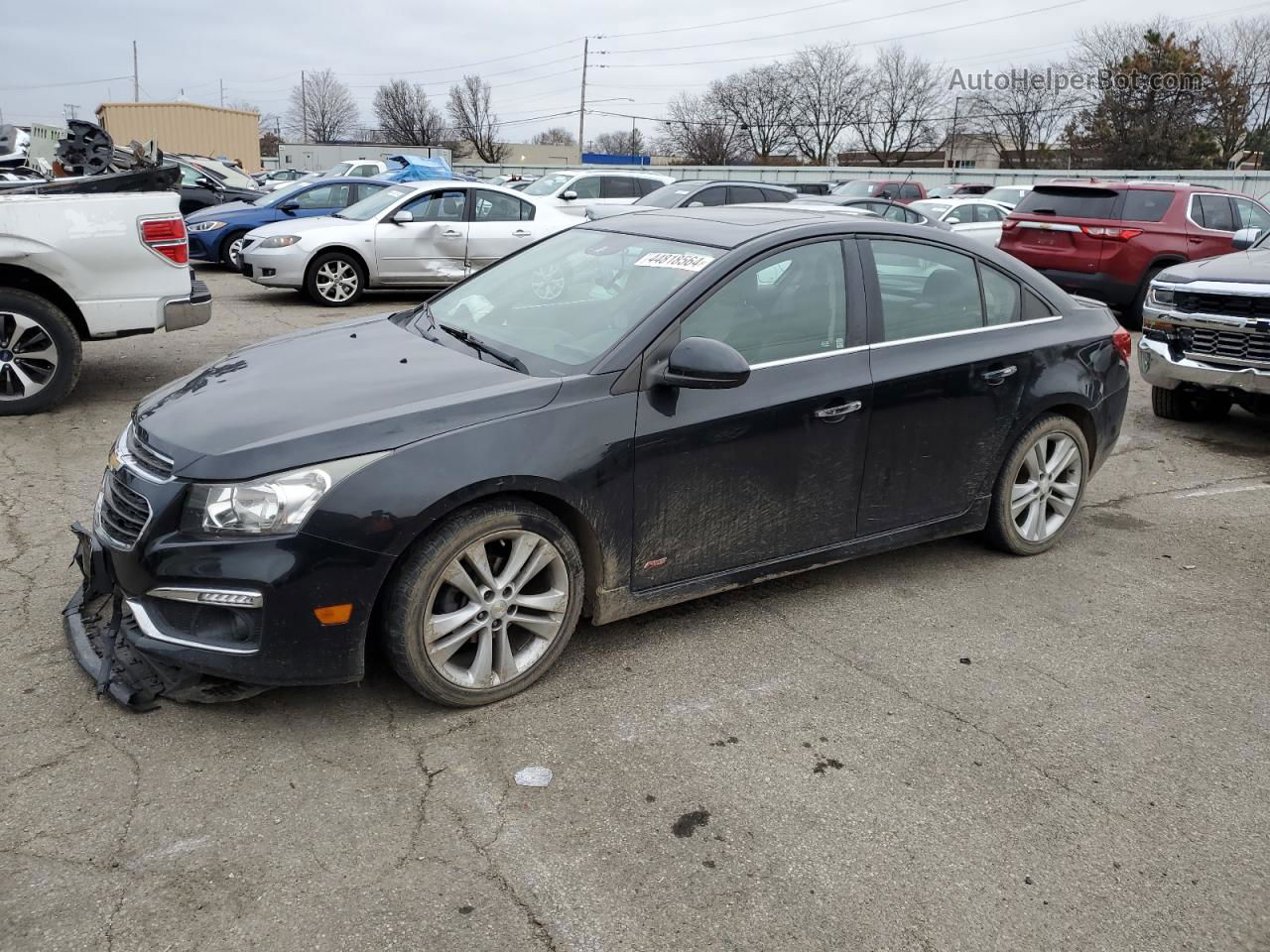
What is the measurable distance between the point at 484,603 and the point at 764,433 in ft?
4.06

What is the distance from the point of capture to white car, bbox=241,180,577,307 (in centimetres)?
1254

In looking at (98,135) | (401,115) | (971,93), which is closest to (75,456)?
(98,135)

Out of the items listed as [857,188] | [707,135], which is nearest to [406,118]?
[707,135]

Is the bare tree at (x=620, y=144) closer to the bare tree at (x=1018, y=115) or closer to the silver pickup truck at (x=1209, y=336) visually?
the bare tree at (x=1018, y=115)

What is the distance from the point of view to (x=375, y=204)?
13398 millimetres

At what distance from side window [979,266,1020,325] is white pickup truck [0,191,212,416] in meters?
5.46

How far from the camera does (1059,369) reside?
15.9 ft

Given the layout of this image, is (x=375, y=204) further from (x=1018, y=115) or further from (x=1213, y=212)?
(x=1018, y=115)

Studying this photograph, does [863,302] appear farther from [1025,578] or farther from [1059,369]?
[1025,578]

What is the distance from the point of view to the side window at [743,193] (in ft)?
49.5

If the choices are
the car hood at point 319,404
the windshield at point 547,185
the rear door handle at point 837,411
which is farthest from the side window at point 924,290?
the windshield at point 547,185

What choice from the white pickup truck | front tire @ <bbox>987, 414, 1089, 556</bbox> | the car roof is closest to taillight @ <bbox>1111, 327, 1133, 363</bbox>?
front tire @ <bbox>987, 414, 1089, 556</bbox>

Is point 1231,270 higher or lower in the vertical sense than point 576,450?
higher

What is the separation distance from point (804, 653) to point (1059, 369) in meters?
1.96
